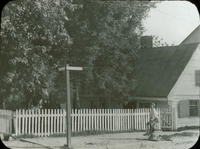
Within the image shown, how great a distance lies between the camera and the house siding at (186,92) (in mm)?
17703

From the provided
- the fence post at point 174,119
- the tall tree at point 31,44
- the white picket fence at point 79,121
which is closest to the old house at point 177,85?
the fence post at point 174,119

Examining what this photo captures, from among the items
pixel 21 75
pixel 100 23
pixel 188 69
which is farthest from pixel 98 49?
pixel 188 69

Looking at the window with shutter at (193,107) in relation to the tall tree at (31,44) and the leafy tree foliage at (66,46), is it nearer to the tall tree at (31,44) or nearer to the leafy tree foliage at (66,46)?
the leafy tree foliage at (66,46)

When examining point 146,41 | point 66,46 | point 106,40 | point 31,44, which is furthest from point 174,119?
point 31,44

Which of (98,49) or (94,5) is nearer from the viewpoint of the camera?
(94,5)

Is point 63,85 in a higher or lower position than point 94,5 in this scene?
lower

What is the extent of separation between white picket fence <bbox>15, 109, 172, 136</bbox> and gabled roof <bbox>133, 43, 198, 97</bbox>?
1874 millimetres

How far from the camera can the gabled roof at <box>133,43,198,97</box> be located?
18.1 metres

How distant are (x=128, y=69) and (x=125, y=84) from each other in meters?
0.99

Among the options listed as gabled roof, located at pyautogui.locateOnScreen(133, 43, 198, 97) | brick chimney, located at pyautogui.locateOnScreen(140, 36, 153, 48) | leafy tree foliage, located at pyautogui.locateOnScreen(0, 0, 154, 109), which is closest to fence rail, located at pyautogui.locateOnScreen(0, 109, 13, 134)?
leafy tree foliage, located at pyautogui.locateOnScreen(0, 0, 154, 109)

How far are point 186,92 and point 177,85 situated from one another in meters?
0.59

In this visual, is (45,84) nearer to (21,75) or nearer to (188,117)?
(21,75)

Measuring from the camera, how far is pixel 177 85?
698 inches

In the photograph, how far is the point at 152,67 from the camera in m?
20.0
